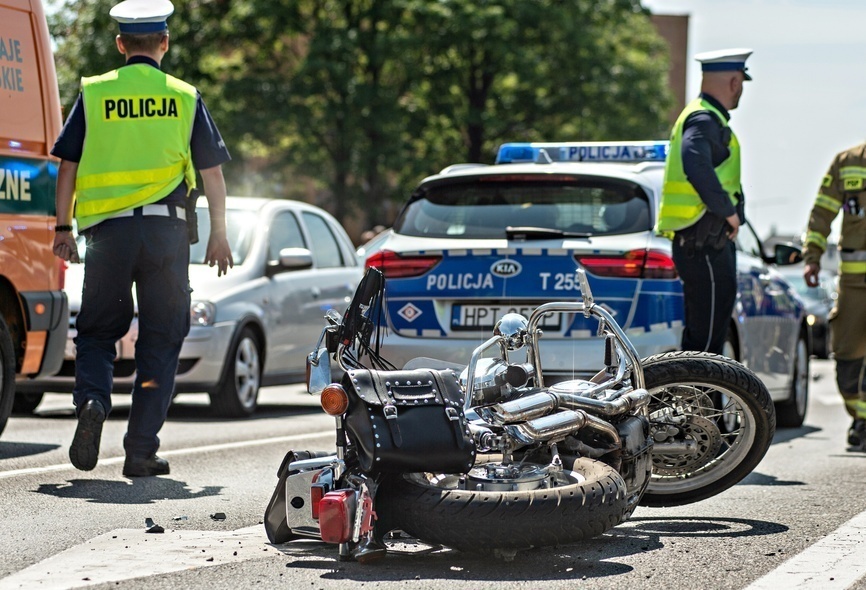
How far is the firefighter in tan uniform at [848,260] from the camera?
9289 mm

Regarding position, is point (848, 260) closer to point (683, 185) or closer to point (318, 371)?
point (683, 185)

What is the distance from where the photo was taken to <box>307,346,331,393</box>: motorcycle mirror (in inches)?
196

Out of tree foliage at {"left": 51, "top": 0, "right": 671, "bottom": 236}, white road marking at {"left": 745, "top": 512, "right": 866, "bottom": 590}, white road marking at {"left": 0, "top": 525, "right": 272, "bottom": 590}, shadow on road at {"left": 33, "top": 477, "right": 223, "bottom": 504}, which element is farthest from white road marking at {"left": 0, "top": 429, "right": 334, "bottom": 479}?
tree foliage at {"left": 51, "top": 0, "right": 671, "bottom": 236}

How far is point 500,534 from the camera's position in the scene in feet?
15.5

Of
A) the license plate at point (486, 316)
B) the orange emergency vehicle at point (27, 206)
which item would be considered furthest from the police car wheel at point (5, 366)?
the license plate at point (486, 316)

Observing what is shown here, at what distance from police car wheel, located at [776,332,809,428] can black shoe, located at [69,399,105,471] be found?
5.46 metres

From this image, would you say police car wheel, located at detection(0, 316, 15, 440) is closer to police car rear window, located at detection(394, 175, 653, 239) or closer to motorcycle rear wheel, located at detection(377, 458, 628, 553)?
police car rear window, located at detection(394, 175, 653, 239)

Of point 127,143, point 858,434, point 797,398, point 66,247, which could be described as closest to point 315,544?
point 66,247

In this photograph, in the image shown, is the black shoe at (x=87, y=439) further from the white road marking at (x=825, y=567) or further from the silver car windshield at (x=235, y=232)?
the silver car windshield at (x=235, y=232)

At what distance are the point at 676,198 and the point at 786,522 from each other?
2.16m

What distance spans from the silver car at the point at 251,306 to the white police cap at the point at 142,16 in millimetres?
3522

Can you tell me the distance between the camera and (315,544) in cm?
526

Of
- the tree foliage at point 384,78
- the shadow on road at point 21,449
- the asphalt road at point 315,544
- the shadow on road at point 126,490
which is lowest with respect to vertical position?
the shadow on road at point 21,449

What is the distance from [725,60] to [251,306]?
470 cm
